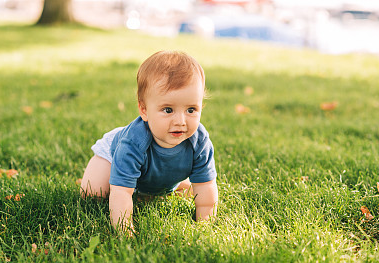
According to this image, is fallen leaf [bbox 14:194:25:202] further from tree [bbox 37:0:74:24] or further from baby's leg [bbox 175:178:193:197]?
tree [bbox 37:0:74:24]

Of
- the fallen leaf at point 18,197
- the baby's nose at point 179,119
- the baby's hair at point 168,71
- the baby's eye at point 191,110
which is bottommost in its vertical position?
the fallen leaf at point 18,197

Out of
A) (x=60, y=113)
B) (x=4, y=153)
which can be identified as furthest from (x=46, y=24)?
(x=4, y=153)

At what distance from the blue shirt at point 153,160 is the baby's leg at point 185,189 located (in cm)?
15

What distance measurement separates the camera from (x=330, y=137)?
11.5 feet

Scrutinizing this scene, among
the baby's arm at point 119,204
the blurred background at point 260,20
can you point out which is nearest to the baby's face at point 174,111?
the baby's arm at point 119,204

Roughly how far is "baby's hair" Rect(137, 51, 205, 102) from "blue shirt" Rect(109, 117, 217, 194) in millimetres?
260

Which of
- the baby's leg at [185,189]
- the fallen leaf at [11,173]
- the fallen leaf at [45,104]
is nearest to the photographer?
the baby's leg at [185,189]

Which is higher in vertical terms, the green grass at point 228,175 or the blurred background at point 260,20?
the blurred background at point 260,20

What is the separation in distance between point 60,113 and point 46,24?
38.2 ft

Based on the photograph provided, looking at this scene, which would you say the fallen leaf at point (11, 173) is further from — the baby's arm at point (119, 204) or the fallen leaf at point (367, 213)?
the fallen leaf at point (367, 213)

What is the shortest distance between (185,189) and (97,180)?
568 mm

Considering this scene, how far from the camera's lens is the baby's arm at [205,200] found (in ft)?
6.83

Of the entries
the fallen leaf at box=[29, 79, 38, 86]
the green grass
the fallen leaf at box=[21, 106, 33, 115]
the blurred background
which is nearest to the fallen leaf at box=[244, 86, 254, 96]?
the green grass

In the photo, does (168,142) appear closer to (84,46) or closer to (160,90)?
(160,90)
